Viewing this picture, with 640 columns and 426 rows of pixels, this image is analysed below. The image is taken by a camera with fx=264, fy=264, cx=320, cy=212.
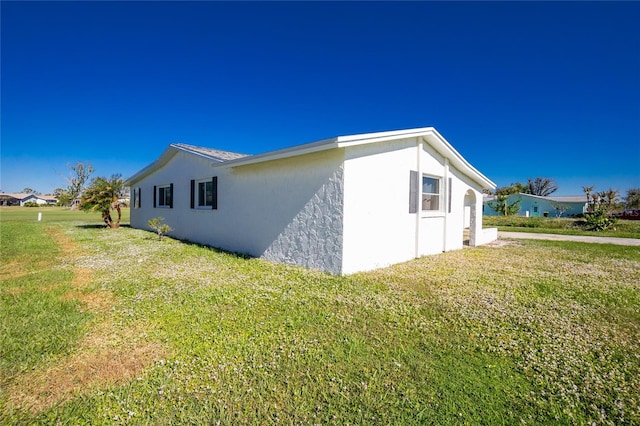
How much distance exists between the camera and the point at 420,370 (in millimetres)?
2711

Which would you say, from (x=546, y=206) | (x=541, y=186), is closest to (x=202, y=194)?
(x=546, y=206)

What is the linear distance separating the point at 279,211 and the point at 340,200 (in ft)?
7.18

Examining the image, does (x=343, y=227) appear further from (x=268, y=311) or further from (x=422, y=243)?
(x=422, y=243)

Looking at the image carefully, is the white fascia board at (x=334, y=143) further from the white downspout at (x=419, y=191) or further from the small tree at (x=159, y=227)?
the small tree at (x=159, y=227)

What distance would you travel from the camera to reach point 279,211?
24.7ft

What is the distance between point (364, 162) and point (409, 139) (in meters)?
2.33

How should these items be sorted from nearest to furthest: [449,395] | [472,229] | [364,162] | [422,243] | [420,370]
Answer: [449,395] < [420,370] < [364,162] < [422,243] < [472,229]

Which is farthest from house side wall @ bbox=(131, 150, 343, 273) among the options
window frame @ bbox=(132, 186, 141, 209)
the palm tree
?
window frame @ bbox=(132, 186, 141, 209)

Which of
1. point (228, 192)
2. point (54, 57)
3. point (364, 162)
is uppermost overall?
point (54, 57)

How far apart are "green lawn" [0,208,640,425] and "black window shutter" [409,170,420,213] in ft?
8.24

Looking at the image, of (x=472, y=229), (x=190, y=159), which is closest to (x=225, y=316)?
(x=190, y=159)

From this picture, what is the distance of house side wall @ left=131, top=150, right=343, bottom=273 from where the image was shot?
631cm

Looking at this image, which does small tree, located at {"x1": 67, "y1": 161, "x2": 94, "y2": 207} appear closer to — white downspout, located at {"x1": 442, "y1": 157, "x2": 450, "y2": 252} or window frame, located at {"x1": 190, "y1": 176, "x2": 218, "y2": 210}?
window frame, located at {"x1": 190, "y1": 176, "x2": 218, "y2": 210}

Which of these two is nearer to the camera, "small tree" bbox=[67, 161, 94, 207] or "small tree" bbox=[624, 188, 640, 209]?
"small tree" bbox=[624, 188, 640, 209]
